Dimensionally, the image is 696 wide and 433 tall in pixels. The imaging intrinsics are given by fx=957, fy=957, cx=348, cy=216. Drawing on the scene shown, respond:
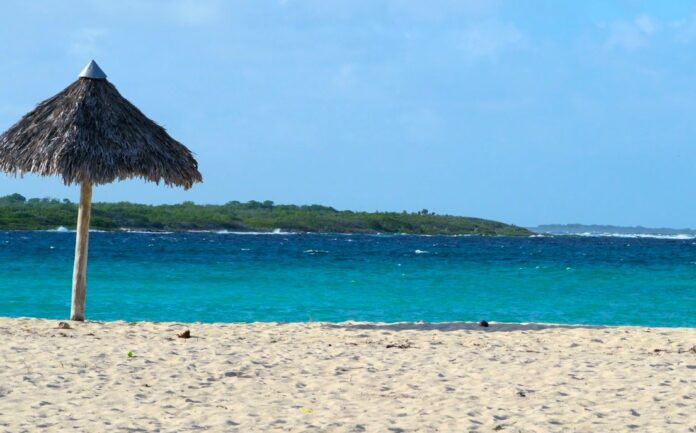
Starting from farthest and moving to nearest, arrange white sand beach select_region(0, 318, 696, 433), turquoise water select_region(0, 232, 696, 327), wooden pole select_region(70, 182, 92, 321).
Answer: turquoise water select_region(0, 232, 696, 327) → wooden pole select_region(70, 182, 92, 321) → white sand beach select_region(0, 318, 696, 433)

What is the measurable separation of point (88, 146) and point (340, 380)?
476 cm

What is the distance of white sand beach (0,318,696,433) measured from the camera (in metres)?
6.23

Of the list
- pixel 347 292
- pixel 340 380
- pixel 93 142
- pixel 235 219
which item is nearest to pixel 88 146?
pixel 93 142

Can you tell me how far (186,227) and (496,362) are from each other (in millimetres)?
90082

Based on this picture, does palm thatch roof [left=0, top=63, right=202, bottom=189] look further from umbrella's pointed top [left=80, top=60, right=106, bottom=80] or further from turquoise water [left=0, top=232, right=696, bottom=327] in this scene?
turquoise water [left=0, top=232, right=696, bottom=327]

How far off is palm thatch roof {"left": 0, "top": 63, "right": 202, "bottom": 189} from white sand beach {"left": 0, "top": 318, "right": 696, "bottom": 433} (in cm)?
179

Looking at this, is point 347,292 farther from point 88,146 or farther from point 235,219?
point 235,219

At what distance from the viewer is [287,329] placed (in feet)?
37.1

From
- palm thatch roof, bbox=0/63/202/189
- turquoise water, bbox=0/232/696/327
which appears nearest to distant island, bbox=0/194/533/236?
turquoise water, bbox=0/232/696/327

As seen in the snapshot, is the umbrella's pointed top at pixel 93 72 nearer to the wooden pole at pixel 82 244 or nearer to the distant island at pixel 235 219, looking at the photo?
the wooden pole at pixel 82 244

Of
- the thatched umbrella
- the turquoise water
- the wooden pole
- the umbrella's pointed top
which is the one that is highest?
the umbrella's pointed top

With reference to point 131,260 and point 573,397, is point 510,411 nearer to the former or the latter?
point 573,397

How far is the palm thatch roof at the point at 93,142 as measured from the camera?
35.4ft

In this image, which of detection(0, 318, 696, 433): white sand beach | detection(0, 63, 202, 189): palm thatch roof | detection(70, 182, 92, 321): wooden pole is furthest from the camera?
detection(70, 182, 92, 321): wooden pole
